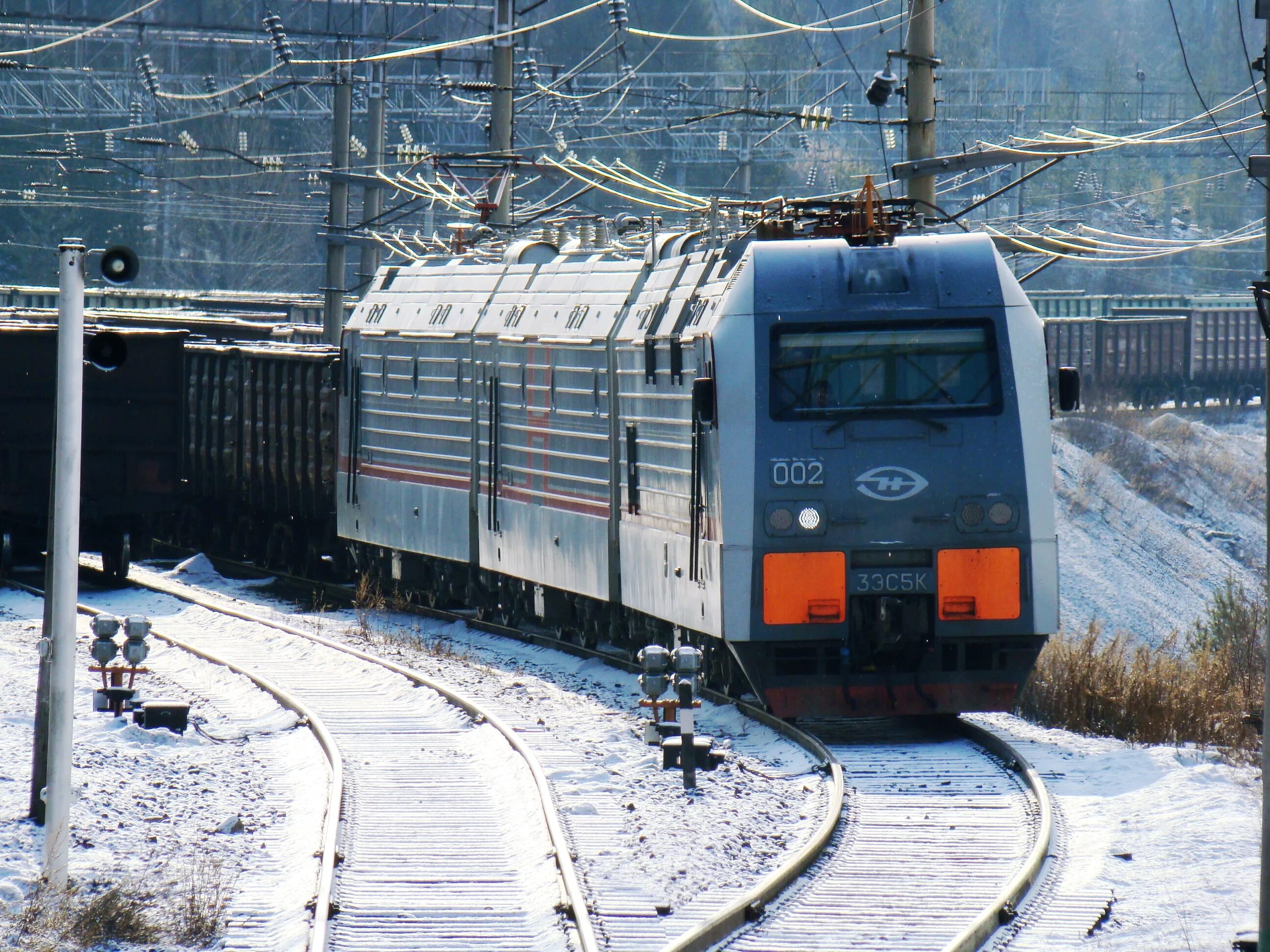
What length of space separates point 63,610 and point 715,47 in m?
75.1

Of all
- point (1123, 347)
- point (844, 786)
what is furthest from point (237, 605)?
point (1123, 347)

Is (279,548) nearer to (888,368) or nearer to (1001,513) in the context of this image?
(888,368)

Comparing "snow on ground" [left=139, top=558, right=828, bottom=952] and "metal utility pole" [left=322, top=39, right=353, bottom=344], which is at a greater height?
"metal utility pole" [left=322, top=39, right=353, bottom=344]

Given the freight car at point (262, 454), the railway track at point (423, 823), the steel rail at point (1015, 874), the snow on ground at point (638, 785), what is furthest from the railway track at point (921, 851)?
the freight car at point (262, 454)

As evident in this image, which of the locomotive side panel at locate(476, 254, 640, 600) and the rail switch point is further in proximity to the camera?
the locomotive side panel at locate(476, 254, 640, 600)

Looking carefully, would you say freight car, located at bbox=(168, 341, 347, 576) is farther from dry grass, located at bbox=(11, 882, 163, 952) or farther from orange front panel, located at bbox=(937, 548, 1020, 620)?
dry grass, located at bbox=(11, 882, 163, 952)

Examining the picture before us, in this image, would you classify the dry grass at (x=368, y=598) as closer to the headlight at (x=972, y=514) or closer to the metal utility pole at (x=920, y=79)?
the metal utility pole at (x=920, y=79)

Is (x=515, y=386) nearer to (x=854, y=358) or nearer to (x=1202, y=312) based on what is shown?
(x=854, y=358)

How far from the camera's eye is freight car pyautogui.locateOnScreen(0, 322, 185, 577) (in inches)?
879

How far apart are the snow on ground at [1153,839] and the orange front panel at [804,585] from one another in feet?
5.25

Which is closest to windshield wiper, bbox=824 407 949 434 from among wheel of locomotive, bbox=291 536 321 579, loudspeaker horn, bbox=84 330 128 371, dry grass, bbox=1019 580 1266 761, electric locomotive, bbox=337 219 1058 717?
electric locomotive, bbox=337 219 1058 717

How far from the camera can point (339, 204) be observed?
30.8m

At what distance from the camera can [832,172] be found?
267 ft

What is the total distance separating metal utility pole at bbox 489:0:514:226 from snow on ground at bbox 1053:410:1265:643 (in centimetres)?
1169
